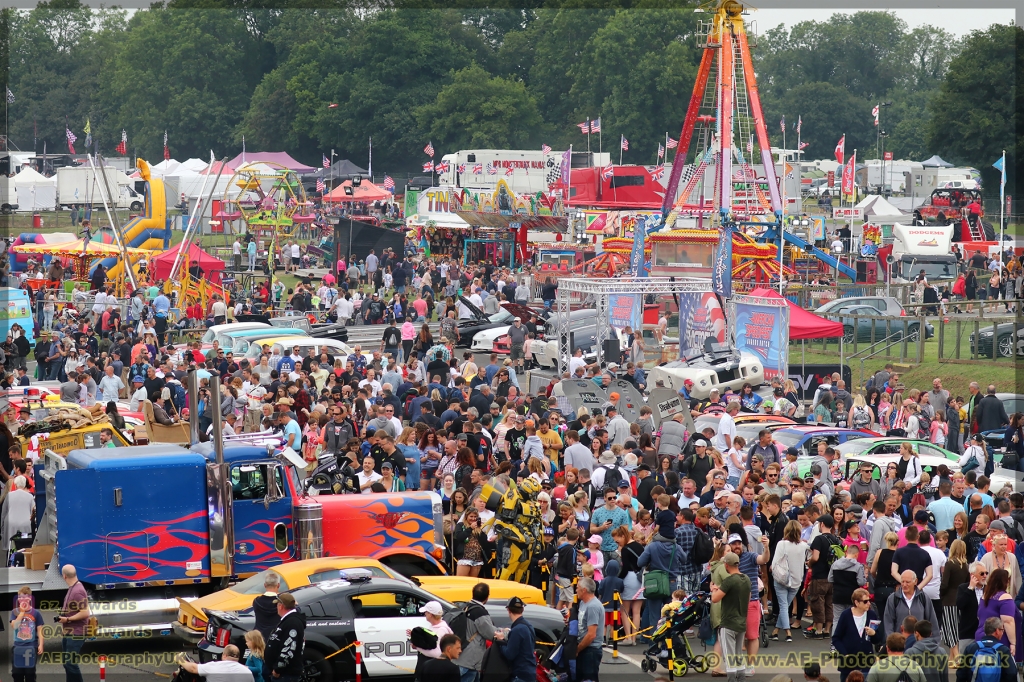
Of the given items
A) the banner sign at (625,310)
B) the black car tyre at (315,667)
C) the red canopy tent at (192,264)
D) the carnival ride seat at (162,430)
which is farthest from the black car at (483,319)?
the black car tyre at (315,667)

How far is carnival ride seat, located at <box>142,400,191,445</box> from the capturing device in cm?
1998

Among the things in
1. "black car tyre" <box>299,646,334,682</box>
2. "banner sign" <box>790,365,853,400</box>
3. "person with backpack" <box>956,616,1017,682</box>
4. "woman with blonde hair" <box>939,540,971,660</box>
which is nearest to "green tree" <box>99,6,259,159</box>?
"banner sign" <box>790,365,853,400</box>

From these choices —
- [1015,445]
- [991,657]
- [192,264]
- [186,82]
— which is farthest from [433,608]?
[186,82]

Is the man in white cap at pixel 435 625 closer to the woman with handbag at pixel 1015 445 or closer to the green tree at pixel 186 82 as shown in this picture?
the woman with handbag at pixel 1015 445

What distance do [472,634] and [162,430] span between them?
390 inches

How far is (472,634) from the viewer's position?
11.4 m

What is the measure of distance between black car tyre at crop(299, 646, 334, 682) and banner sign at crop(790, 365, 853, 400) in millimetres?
16860

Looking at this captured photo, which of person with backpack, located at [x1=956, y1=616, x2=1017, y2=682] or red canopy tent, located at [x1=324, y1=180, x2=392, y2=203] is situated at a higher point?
red canopy tent, located at [x1=324, y1=180, x2=392, y2=203]

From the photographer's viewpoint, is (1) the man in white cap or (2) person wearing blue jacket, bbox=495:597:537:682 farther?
(1) the man in white cap

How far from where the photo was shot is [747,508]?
46.4 feet

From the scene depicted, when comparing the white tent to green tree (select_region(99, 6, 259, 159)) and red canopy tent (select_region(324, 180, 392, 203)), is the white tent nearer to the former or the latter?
red canopy tent (select_region(324, 180, 392, 203))

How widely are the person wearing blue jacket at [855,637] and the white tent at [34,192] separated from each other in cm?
7309

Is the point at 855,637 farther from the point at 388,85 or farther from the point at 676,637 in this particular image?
the point at 388,85

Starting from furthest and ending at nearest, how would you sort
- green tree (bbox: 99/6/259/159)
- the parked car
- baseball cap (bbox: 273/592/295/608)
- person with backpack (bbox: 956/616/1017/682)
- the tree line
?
green tree (bbox: 99/6/259/159), the tree line, the parked car, baseball cap (bbox: 273/592/295/608), person with backpack (bbox: 956/616/1017/682)
